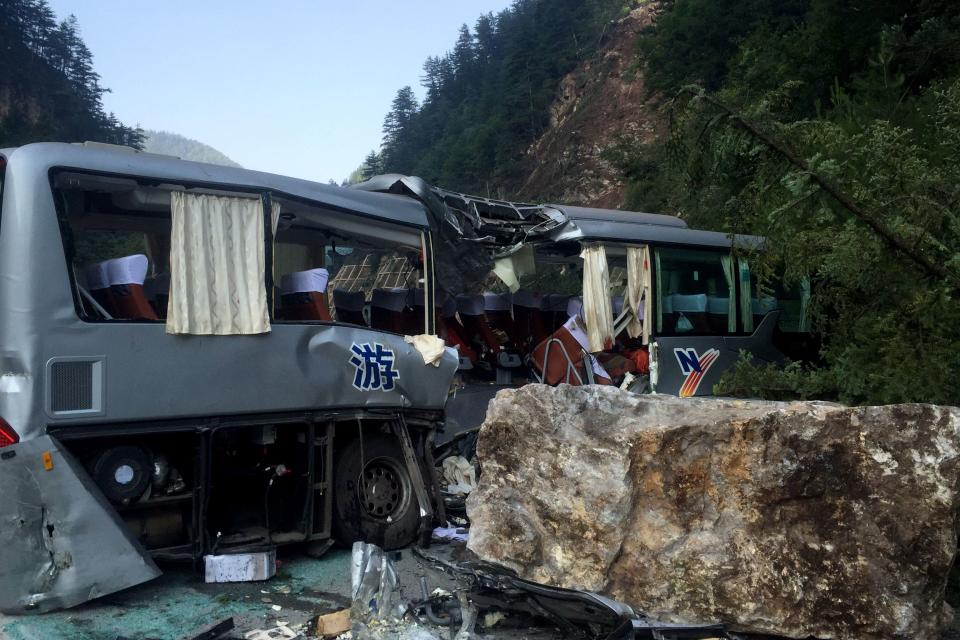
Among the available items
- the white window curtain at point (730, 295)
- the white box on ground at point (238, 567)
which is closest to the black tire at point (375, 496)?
the white box on ground at point (238, 567)

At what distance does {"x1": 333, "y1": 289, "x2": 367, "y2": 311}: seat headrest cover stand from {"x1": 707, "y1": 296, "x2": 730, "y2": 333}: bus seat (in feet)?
11.9

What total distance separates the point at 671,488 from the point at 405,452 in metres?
2.50

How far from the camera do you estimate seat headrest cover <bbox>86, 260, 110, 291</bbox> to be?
17.2 ft

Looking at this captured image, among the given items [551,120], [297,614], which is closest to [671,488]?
[297,614]

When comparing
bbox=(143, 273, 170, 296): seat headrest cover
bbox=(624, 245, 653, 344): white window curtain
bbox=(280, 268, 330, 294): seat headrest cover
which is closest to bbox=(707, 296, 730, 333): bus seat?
bbox=(624, 245, 653, 344): white window curtain

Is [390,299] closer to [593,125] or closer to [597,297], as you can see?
[597,297]

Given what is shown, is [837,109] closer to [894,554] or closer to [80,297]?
[894,554]

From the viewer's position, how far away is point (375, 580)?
4875mm

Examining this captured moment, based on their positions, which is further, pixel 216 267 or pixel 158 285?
pixel 158 285

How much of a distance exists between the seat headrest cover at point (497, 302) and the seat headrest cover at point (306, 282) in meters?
3.66

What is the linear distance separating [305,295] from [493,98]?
54453 millimetres

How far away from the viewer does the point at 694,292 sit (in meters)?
8.75

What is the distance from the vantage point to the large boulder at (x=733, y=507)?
3.94 meters

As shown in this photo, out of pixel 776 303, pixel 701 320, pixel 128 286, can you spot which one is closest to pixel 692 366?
pixel 701 320
